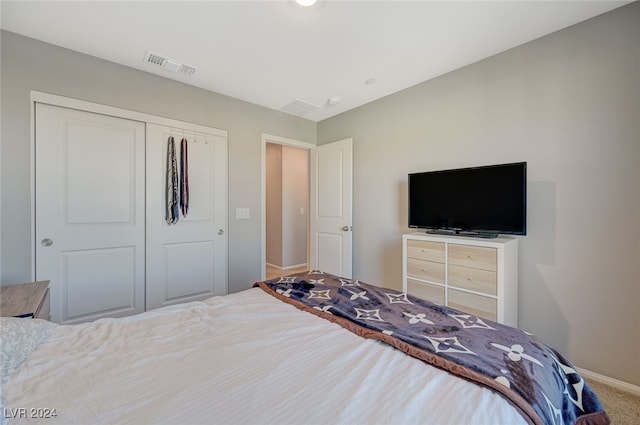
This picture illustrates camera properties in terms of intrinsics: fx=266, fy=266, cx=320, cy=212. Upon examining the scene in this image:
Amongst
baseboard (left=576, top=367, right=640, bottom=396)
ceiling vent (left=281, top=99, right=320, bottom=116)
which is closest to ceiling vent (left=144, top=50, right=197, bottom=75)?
ceiling vent (left=281, top=99, right=320, bottom=116)

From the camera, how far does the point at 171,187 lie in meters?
2.72

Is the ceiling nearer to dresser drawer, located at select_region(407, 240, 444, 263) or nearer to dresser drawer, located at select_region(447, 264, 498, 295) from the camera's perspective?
dresser drawer, located at select_region(407, 240, 444, 263)

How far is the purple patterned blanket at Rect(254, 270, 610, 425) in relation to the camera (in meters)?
0.83

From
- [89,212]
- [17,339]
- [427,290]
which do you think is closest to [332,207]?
[427,290]

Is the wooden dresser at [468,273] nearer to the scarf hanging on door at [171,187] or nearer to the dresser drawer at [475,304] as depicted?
the dresser drawer at [475,304]

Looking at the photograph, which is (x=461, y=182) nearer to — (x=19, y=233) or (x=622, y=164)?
(x=622, y=164)

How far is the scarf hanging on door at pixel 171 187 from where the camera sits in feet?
8.93

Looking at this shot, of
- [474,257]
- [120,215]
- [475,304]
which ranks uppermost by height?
[120,215]

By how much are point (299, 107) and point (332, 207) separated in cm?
139

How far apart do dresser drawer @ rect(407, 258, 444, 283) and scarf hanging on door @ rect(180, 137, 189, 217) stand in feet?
7.67

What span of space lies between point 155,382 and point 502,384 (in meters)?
1.09

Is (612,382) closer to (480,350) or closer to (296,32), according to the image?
(480,350)

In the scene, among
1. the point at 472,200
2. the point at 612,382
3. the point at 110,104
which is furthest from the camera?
the point at 110,104

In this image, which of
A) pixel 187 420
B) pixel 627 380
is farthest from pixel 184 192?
pixel 627 380
